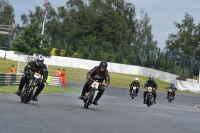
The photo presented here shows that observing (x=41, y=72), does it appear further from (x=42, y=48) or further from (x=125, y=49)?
(x=125, y=49)

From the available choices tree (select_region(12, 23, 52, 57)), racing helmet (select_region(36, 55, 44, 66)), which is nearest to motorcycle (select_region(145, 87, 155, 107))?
racing helmet (select_region(36, 55, 44, 66))

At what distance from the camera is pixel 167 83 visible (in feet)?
226

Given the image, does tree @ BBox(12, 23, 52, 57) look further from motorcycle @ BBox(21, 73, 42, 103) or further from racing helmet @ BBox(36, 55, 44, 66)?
racing helmet @ BBox(36, 55, 44, 66)

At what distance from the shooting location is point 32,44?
5456cm

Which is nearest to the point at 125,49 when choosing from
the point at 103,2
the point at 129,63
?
the point at 129,63

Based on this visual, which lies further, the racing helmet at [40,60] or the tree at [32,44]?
the tree at [32,44]

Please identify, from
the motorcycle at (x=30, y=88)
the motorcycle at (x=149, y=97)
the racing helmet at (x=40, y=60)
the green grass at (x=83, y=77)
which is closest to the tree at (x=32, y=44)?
the green grass at (x=83, y=77)

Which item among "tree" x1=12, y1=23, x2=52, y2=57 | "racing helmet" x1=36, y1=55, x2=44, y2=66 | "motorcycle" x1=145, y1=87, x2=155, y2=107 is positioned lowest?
"motorcycle" x1=145, y1=87, x2=155, y2=107

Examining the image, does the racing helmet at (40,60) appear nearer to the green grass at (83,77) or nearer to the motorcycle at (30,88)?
the motorcycle at (30,88)

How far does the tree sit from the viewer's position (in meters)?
53.6

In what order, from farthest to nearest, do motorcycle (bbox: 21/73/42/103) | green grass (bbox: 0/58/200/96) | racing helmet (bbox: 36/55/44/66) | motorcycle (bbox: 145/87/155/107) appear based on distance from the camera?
1. green grass (bbox: 0/58/200/96)
2. motorcycle (bbox: 145/87/155/107)
3. motorcycle (bbox: 21/73/42/103)
4. racing helmet (bbox: 36/55/44/66)

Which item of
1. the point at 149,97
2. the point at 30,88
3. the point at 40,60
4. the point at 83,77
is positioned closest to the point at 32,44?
the point at 83,77

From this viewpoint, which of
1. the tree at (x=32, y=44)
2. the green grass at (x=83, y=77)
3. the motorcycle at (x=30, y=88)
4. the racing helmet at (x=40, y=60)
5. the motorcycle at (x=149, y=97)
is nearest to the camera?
the racing helmet at (x=40, y=60)

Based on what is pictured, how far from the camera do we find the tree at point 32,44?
176ft
